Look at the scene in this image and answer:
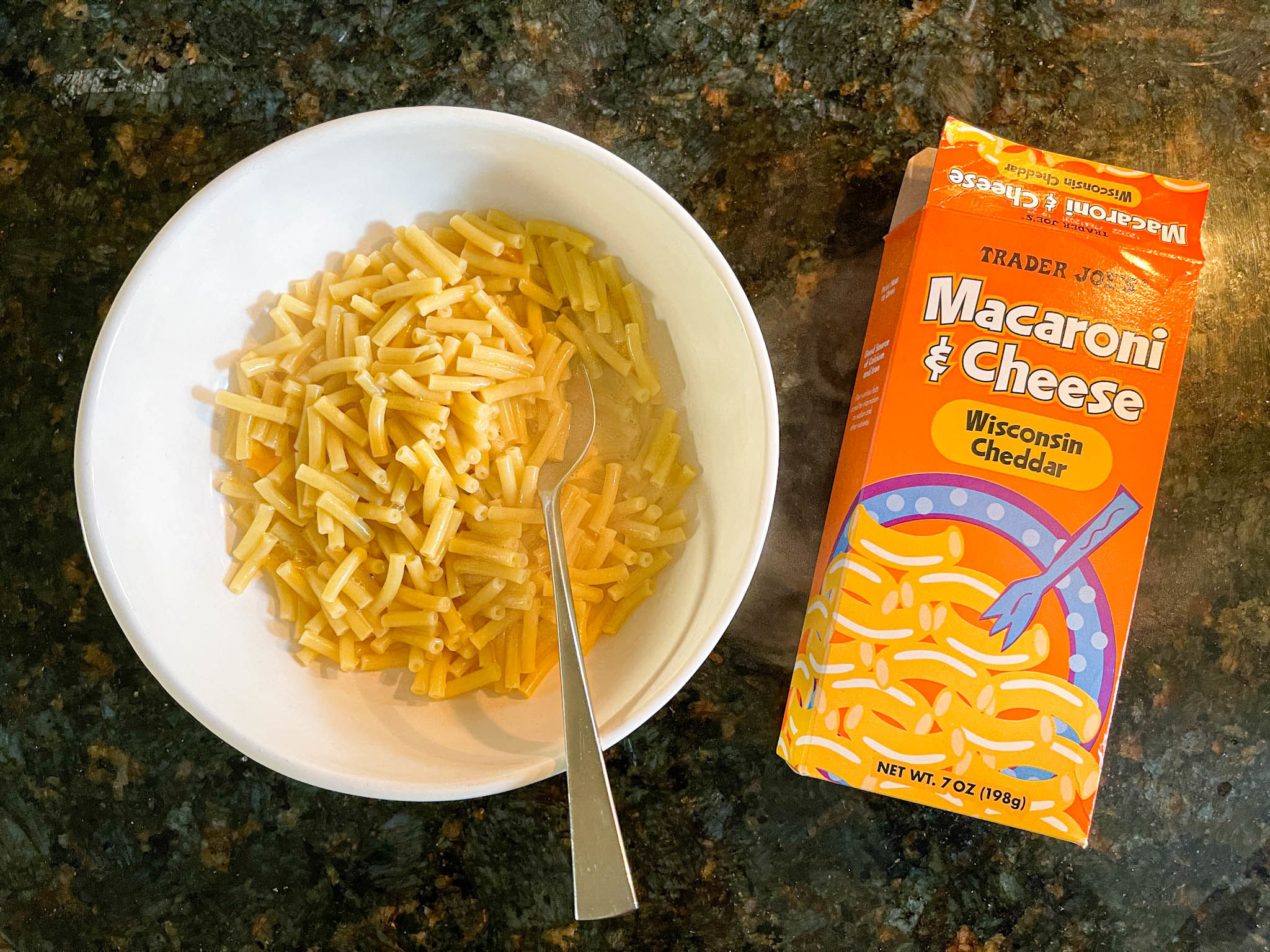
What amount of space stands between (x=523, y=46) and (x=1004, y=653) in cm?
112

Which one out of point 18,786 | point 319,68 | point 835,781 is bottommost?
point 18,786

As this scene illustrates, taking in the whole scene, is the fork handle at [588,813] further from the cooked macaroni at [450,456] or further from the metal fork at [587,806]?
the cooked macaroni at [450,456]

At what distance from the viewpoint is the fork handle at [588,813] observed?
3.10ft

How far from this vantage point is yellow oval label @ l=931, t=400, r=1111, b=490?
111 cm

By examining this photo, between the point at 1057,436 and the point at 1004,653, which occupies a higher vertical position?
the point at 1057,436

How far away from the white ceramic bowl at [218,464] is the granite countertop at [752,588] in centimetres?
18

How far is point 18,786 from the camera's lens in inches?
49.7

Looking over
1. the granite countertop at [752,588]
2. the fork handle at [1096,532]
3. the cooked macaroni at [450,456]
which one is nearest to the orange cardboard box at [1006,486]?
the fork handle at [1096,532]

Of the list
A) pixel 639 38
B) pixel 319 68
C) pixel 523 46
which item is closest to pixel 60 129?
pixel 319 68

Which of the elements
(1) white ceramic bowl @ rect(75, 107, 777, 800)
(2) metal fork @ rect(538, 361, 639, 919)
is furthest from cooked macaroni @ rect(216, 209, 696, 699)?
(2) metal fork @ rect(538, 361, 639, 919)

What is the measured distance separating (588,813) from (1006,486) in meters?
0.68

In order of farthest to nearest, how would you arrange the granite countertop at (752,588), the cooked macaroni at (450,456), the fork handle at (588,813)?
the granite countertop at (752,588)
the cooked macaroni at (450,456)
the fork handle at (588,813)

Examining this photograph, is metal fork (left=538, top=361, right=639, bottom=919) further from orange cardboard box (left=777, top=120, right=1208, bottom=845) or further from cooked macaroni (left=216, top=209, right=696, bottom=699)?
orange cardboard box (left=777, top=120, right=1208, bottom=845)

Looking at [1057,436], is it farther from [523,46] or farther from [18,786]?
[18,786]
